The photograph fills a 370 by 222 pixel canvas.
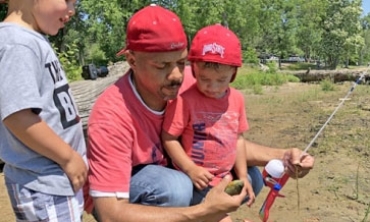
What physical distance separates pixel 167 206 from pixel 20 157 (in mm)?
523

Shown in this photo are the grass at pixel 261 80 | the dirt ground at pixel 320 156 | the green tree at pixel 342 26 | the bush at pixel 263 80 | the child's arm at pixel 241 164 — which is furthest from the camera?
the green tree at pixel 342 26

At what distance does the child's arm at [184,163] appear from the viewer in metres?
1.81

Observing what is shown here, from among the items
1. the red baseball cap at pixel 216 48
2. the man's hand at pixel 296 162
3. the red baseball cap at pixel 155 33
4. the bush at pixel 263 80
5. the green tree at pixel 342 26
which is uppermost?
the red baseball cap at pixel 155 33

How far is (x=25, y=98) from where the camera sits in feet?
4.85

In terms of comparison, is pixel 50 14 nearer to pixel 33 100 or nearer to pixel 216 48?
pixel 33 100

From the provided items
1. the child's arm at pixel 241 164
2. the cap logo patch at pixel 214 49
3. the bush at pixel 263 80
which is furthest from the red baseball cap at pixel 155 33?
the bush at pixel 263 80

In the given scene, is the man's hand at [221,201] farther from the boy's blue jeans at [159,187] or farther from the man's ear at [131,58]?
the man's ear at [131,58]

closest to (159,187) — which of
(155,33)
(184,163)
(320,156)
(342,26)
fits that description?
(184,163)

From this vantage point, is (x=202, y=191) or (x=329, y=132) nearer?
(x=202, y=191)

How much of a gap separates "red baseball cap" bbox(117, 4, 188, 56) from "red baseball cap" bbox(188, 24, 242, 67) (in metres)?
0.19

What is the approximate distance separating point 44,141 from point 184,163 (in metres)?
0.53

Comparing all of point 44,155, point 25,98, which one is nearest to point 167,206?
point 44,155

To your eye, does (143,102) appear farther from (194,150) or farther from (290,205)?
(290,205)

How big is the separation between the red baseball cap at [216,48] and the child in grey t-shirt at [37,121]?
20.1 inches
